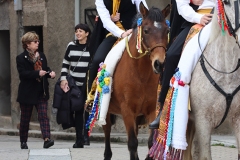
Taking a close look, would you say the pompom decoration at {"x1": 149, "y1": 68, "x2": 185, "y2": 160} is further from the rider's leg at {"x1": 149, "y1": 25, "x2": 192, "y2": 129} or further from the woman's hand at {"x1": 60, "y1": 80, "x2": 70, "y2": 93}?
the woman's hand at {"x1": 60, "y1": 80, "x2": 70, "y2": 93}

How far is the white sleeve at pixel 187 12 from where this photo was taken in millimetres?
7245

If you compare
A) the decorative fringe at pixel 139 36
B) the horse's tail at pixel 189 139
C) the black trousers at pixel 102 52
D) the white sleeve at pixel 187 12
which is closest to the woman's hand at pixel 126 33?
the black trousers at pixel 102 52

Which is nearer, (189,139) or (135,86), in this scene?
(189,139)

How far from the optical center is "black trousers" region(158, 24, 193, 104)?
7066 millimetres

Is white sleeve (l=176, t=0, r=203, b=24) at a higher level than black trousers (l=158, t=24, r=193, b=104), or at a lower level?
higher

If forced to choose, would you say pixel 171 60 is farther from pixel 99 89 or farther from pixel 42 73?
pixel 42 73

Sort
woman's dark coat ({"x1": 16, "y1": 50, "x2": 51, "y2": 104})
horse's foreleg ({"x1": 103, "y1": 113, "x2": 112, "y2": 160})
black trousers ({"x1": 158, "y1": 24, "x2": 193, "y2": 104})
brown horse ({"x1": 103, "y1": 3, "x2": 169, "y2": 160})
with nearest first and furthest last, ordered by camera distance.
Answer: black trousers ({"x1": 158, "y1": 24, "x2": 193, "y2": 104}), brown horse ({"x1": 103, "y1": 3, "x2": 169, "y2": 160}), horse's foreleg ({"x1": 103, "y1": 113, "x2": 112, "y2": 160}), woman's dark coat ({"x1": 16, "y1": 50, "x2": 51, "y2": 104})

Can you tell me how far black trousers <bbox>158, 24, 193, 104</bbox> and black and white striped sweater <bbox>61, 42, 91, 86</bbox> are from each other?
5.63 m

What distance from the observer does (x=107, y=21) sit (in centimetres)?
1010

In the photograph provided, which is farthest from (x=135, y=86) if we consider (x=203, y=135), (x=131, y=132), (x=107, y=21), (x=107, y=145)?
(x=203, y=135)

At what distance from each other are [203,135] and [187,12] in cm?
139

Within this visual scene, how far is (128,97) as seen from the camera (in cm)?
948

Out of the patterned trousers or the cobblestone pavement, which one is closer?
the cobblestone pavement

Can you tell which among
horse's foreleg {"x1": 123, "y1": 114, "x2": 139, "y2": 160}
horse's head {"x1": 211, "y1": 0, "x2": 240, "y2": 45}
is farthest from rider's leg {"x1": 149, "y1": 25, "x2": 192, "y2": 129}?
horse's foreleg {"x1": 123, "y1": 114, "x2": 139, "y2": 160}
